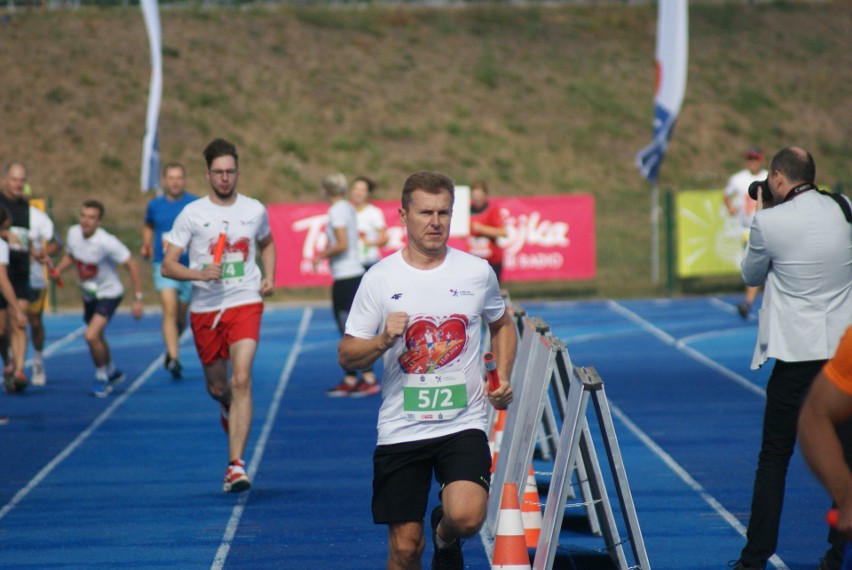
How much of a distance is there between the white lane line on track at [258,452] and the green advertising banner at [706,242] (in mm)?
9332

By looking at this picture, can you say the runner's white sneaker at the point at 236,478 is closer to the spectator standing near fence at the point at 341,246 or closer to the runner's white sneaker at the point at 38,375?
the spectator standing near fence at the point at 341,246

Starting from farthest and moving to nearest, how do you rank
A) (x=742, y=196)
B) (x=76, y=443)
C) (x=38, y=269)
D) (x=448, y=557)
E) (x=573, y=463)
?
(x=742, y=196), (x=38, y=269), (x=76, y=443), (x=573, y=463), (x=448, y=557)

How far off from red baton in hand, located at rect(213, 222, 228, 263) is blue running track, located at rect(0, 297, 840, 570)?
1.53m

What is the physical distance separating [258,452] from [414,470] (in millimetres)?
5057

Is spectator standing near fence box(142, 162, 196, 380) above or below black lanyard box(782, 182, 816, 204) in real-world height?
below

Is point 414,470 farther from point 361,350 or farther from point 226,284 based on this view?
point 226,284

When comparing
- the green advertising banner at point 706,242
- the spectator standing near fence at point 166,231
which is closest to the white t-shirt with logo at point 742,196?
the green advertising banner at point 706,242

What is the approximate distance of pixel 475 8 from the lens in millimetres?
51000

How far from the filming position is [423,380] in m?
5.50

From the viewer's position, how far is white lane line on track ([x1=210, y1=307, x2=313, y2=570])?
729 centimetres

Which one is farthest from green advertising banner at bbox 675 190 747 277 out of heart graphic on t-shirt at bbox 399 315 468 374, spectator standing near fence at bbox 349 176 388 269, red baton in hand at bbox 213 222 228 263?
heart graphic on t-shirt at bbox 399 315 468 374

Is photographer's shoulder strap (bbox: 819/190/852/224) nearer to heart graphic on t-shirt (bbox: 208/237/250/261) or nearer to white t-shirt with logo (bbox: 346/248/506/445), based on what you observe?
white t-shirt with logo (bbox: 346/248/506/445)

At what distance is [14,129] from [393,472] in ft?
114

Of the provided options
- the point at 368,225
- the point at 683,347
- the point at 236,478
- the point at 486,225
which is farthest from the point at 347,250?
the point at 683,347
